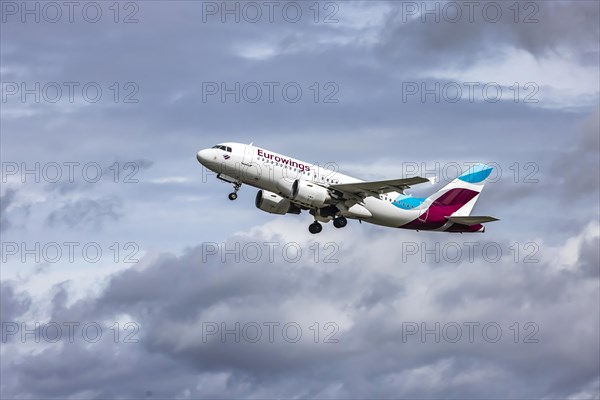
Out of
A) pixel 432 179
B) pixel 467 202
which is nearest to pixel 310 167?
pixel 432 179

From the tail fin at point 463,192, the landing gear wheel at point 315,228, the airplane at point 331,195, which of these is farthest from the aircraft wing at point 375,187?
the tail fin at point 463,192

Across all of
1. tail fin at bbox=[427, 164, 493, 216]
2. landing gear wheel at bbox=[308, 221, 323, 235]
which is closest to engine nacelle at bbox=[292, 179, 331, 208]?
landing gear wheel at bbox=[308, 221, 323, 235]

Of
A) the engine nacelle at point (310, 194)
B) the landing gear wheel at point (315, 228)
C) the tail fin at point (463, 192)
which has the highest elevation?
the tail fin at point (463, 192)

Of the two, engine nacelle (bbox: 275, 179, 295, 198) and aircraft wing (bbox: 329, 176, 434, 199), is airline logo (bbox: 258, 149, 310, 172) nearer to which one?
engine nacelle (bbox: 275, 179, 295, 198)

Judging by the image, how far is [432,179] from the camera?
310 feet

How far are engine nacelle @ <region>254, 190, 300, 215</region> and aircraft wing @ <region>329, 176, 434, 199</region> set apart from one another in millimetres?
5901

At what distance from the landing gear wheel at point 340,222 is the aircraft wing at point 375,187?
3091mm

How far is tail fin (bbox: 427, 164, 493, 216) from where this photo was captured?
108 m

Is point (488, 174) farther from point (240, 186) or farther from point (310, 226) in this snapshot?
point (240, 186)

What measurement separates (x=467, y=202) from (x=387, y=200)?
10.5 meters

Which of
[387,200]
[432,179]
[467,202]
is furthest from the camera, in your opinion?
[467,202]

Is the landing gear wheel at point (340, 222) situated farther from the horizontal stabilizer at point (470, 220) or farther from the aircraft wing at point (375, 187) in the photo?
the horizontal stabilizer at point (470, 220)

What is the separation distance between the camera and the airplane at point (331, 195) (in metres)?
96.0

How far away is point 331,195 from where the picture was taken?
3925 inches
